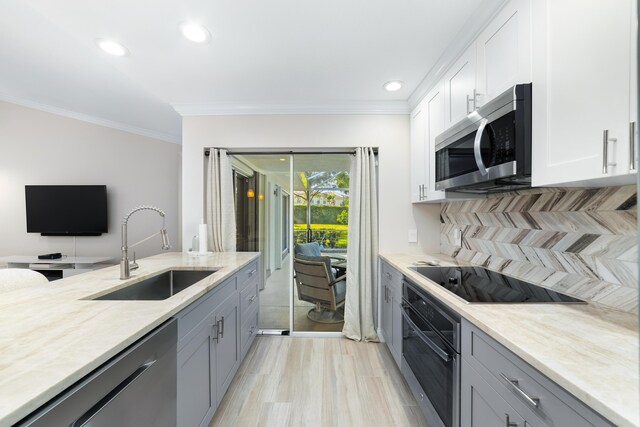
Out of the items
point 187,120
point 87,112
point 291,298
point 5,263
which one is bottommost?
point 291,298

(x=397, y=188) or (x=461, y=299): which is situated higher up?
(x=397, y=188)

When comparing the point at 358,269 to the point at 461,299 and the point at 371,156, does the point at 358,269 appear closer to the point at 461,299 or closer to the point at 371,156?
the point at 371,156

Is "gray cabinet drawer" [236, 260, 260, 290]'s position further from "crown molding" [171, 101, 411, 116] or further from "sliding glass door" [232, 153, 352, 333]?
"crown molding" [171, 101, 411, 116]

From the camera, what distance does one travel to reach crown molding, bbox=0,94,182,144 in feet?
11.8

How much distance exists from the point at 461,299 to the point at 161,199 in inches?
169

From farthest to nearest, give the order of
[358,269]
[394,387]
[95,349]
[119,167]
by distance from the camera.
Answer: [119,167], [358,269], [394,387], [95,349]

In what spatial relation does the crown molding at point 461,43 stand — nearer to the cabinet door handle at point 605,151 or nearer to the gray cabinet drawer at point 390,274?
the cabinet door handle at point 605,151

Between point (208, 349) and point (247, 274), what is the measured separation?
2.95 feet

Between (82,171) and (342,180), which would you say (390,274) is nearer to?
(342,180)

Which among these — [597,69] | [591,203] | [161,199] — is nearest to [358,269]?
[591,203]

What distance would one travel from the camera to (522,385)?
860 millimetres

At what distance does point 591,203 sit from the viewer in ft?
4.22

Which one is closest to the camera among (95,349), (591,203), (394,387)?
A: (95,349)

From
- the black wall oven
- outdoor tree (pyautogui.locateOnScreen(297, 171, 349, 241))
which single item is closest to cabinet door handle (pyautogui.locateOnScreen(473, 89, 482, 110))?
the black wall oven
